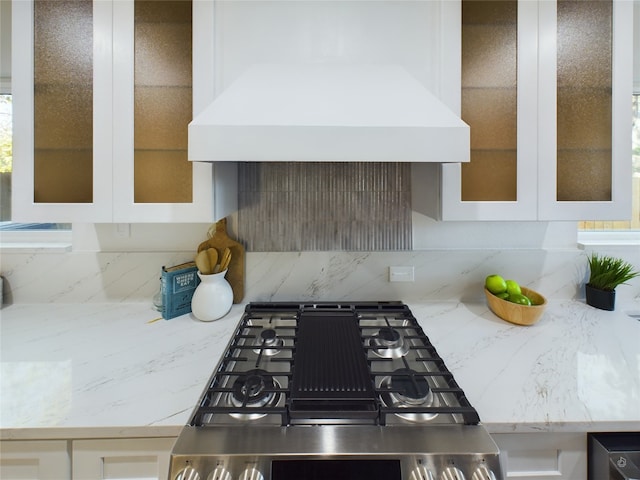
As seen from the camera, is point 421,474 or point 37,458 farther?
point 37,458

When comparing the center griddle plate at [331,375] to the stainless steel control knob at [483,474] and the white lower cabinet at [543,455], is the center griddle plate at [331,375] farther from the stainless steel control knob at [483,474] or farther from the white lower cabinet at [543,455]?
the white lower cabinet at [543,455]

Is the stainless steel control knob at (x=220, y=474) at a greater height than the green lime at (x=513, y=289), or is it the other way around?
the green lime at (x=513, y=289)

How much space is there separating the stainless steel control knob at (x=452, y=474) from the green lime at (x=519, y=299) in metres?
0.86

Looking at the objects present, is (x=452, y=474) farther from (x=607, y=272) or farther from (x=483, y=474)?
(x=607, y=272)

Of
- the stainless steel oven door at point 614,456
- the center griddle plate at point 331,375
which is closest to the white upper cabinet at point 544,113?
the center griddle plate at point 331,375

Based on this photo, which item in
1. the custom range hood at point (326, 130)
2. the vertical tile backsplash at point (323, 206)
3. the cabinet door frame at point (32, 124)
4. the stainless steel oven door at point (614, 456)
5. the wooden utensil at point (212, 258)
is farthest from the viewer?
the vertical tile backsplash at point (323, 206)

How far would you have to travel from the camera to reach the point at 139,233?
5.22ft

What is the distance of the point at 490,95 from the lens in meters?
1.26

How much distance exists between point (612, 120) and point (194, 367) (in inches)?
67.7

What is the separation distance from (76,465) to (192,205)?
2.61 feet

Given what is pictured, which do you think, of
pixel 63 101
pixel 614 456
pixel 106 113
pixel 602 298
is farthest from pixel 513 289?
pixel 63 101

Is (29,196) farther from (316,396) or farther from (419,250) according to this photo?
(419,250)

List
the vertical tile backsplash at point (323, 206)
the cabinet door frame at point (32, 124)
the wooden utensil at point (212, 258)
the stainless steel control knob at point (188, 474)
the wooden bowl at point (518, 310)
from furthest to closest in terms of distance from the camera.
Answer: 1. the vertical tile backsplash at point (323, 206)
2. the wooden utensil at point (212, 258)
3. the wooden bowl at point (518, 310)
4. the cabinet door frame at point (32, 124)
5. the stainless steel control knob at point (188, 474)

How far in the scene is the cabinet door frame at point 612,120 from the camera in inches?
49.4
